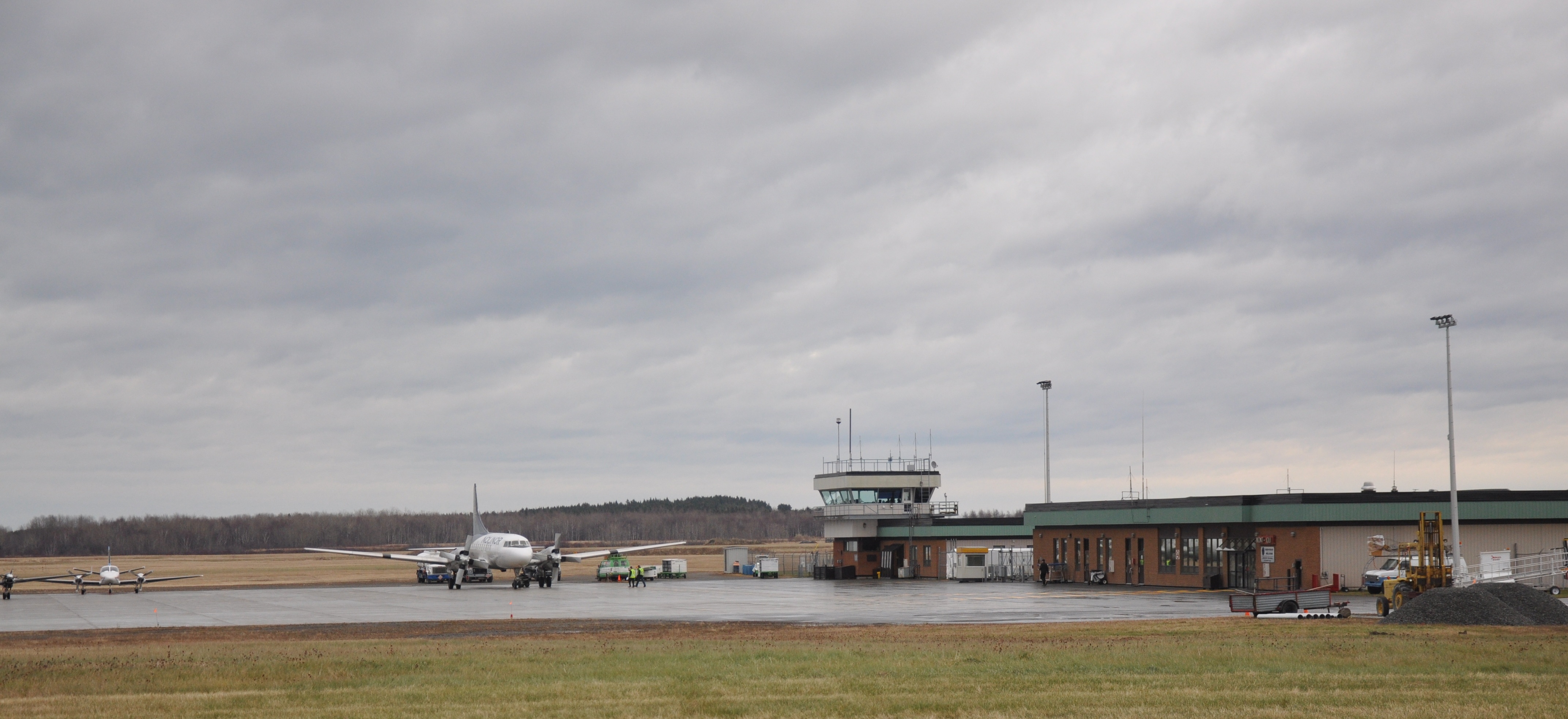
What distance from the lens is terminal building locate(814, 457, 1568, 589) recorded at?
52.0m

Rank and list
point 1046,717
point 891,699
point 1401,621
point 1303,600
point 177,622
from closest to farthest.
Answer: point 1046,717 < point 891,699 < point 1401,621 < point 1303,600 < point 177,622

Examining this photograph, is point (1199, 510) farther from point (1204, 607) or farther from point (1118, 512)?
point (1204, 607)

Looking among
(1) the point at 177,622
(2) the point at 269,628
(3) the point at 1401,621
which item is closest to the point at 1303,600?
(3) the point at 1401,621

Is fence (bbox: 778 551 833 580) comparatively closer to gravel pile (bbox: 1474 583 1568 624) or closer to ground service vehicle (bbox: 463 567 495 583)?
ground service vehicle (bbox: 463 567 495 583)

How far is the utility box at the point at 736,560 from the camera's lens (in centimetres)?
9944

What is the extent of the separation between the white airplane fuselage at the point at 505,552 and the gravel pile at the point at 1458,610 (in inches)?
2016

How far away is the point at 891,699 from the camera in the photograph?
17266 millimetres

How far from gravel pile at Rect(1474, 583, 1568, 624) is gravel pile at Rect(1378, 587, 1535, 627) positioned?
0.69 ft

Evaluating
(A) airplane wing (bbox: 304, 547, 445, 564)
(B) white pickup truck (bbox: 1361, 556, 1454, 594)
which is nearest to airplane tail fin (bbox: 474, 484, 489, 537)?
(A) airplane wing (bbox: 304, 547, 445, 564)

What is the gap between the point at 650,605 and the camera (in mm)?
48281

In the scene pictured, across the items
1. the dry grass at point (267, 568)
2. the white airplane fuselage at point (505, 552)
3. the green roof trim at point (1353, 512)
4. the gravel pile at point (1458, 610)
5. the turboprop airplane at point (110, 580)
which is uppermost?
the green roof trim at point (1353, 512)

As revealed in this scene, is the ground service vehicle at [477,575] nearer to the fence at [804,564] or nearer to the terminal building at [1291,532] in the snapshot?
the fence at [804,564]

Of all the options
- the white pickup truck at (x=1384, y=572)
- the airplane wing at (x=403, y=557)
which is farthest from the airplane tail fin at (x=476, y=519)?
the white pickup truck at (x=1384, y=572)

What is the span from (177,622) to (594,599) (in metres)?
18.7
